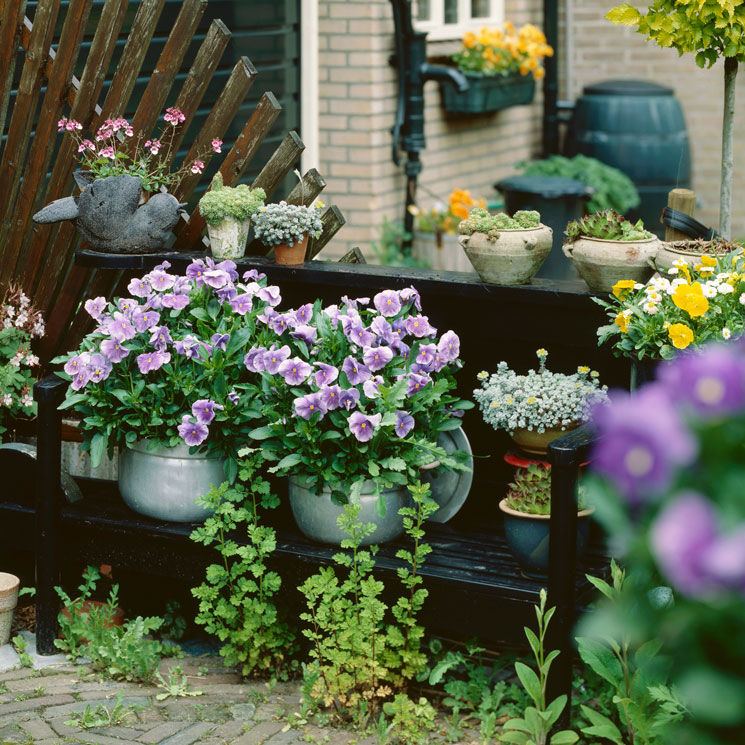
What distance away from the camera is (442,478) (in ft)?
12.4

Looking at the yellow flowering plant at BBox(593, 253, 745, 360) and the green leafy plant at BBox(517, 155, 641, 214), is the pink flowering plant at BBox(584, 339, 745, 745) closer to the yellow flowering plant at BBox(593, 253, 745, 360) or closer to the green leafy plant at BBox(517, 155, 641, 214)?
the yellow flowering plant at BBox(593, 253, 745, 360)

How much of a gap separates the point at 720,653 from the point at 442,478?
2.71m

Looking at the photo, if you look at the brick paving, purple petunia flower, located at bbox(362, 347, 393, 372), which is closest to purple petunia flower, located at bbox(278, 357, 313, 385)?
purple petunia flower, located at bbox(362, 347, 393, 372)

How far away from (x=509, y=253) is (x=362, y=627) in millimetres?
1168

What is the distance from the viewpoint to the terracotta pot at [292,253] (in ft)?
13.5

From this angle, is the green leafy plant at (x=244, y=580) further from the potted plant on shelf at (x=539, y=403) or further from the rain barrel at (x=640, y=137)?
the rain barrel at (x=640, y=137)

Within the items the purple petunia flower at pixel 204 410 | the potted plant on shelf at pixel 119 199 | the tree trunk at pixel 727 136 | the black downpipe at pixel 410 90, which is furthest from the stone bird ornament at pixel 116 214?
the black downpipe at pixel 410 90

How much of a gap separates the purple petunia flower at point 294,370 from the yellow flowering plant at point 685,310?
833 mm

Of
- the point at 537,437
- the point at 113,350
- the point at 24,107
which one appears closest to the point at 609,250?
the point at 537,437

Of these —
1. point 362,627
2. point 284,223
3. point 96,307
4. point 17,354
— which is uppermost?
point 284,223

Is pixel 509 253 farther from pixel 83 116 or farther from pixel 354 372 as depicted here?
pixel 83 116

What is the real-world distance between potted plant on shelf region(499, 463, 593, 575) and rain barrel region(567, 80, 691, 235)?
6115 mm

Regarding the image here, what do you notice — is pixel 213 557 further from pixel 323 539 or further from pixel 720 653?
pixel 720 653

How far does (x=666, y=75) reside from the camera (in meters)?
9.77
